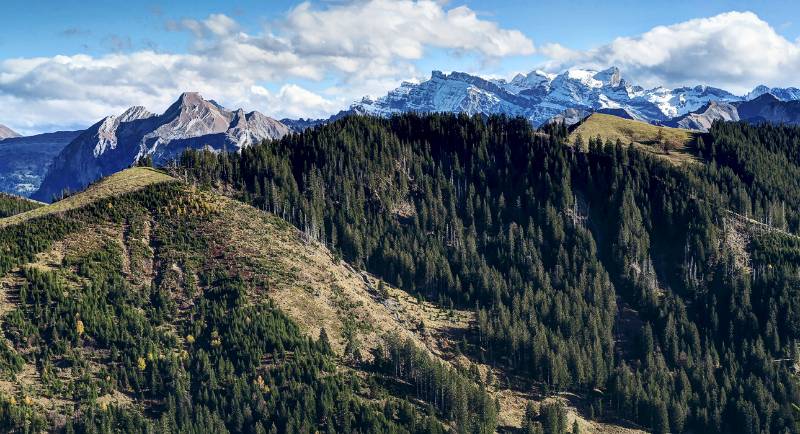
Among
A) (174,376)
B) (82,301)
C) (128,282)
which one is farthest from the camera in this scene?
(128,282)

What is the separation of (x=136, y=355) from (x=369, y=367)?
55616mm

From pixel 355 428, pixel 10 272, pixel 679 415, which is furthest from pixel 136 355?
pixel 679 415

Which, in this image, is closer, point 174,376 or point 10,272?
point 174,376

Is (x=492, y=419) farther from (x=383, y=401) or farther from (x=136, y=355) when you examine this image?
(x=136, y=355)

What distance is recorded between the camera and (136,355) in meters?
177

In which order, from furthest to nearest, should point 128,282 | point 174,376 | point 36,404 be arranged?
point 128,282 → point 174,376 → point 36,404

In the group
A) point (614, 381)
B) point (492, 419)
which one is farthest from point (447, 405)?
point (614, 381)

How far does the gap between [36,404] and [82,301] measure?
108 ft

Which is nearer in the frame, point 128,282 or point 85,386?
point 85,386

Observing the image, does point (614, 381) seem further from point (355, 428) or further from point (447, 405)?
point (355, 428)

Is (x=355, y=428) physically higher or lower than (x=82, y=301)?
lower

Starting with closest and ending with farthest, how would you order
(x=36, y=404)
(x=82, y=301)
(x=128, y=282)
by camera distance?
(x=36, y=404)
(x=82, y=301)
(x=128, y=282)

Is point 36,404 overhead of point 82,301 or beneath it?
beneath

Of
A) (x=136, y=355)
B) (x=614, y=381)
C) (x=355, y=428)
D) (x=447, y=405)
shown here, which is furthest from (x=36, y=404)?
(x=614, y=381)
